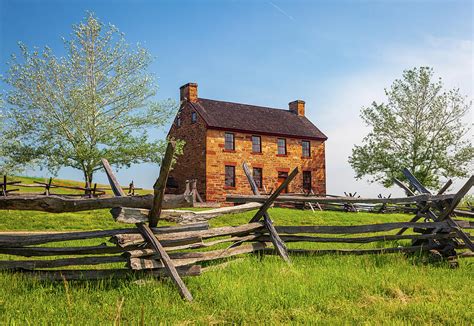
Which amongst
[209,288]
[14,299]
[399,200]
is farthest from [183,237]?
[399,200]

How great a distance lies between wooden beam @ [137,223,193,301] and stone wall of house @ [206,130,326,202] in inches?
838

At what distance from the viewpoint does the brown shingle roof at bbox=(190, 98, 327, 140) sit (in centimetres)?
2926

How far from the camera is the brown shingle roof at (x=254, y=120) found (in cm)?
2926

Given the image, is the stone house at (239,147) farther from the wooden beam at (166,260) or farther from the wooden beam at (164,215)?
the wooden beam at (166,260)

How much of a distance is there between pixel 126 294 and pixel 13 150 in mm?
20905

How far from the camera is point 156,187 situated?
5551mm

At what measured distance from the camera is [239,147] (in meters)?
29.3

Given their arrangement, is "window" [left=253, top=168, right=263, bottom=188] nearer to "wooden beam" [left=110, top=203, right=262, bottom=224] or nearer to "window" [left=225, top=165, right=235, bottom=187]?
"window" [left=225, top=165, right=235, bottom=187]

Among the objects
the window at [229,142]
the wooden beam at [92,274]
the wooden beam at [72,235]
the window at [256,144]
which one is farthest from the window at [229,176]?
the wooden beam at [92,274]

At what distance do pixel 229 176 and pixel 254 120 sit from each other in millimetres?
5035

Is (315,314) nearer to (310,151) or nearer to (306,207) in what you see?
(306,207)

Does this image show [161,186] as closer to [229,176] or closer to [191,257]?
[191,257]

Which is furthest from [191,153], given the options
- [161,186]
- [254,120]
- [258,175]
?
[161,186]

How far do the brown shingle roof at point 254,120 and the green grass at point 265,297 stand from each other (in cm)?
2177
